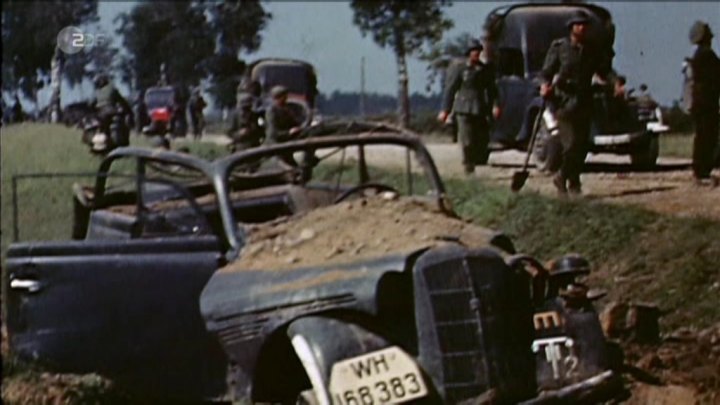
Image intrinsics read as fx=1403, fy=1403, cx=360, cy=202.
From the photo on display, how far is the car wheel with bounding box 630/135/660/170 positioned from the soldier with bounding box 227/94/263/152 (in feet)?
4.71

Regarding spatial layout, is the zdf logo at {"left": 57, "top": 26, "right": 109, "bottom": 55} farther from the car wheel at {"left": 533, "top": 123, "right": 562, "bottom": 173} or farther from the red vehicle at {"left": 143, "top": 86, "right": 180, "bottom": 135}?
the car wheel at {"left": 533, "top": 123, "right": 562, "bottom": 173}

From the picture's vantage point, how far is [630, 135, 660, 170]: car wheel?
4.58m

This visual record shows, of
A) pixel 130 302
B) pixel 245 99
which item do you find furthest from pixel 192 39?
pixel 130 302

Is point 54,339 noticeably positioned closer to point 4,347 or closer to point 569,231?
point 4,347

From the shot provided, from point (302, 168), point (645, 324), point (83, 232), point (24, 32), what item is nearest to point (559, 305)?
point (645, 324)

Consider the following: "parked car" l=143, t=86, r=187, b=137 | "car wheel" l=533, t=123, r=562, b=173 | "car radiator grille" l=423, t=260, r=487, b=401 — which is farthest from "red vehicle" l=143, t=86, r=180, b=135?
"car radiator grille" l=423, t=260, r=487, b=401

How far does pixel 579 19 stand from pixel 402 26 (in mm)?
716

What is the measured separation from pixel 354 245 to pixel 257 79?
1.43 meters

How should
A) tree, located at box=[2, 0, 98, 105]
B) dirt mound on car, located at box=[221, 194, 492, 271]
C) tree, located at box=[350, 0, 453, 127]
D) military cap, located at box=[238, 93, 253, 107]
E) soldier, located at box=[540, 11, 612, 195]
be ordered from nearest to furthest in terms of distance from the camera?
dirt mound on car, located at box=[221, 194, 492, 271], soldier, located at box=[540, 11, 612, 195], tree, located at box=[350, 0, 453, 127], military cap, located at box=[238, 93, 253, 107], tree, located at box=[2, 0, 98, 105]

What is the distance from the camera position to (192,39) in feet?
18.6

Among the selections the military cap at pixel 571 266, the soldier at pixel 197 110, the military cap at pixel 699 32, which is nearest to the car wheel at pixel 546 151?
the military cap at pixel 571 266

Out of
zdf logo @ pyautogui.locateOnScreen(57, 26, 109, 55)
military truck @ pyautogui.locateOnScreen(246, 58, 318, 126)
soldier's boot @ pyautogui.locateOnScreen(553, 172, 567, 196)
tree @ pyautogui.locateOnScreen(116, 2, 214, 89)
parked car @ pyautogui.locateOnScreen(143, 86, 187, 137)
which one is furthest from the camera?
zdf logo @ pyautogui.locateOnScreen(57, 26, 109, 55)

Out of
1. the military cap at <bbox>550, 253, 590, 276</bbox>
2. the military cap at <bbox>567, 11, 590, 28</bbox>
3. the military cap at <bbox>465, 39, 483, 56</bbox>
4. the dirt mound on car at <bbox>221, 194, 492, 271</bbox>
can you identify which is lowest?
the military cap at <bbox>550, 253, 590, 276</bbox>

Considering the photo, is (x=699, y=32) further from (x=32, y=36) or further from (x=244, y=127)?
(x=32, y=36)
